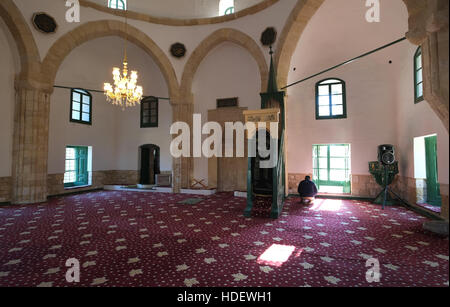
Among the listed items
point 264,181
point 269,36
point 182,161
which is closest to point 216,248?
point 264,181

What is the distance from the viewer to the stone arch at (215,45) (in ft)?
24.1

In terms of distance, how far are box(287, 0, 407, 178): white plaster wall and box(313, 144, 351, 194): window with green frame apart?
0.26m

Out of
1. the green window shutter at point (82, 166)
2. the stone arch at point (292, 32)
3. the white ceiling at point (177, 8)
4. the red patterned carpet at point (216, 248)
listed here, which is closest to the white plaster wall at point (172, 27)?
the stone arch at point (292, 32)

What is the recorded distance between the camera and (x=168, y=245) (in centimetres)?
334

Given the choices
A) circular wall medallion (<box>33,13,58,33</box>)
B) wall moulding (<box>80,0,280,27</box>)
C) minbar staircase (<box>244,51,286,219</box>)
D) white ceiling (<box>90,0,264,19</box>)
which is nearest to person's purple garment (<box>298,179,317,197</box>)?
minbar staircase (<box>244,51,286,219</box>)

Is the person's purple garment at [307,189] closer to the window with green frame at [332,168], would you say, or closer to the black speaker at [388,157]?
the window with green frame at [332,168]

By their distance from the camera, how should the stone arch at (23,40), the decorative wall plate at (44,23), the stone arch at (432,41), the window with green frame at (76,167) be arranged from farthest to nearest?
the window with green frame at (76,167), the decorative wall plate at (44,23), the stone arch at (23,40), the stone arch at (432,41)

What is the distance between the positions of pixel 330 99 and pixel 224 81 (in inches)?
153

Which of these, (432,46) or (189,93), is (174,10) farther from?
(432,46)

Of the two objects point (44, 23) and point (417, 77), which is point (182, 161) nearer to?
point (44, 23)

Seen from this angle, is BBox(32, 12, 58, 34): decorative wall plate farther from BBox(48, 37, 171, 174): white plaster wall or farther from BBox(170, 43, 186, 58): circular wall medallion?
BBox(170, 43, 186, 58): circular wall medallion

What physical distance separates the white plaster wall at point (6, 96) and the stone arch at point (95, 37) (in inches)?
31.8

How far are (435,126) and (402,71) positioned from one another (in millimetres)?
2603
